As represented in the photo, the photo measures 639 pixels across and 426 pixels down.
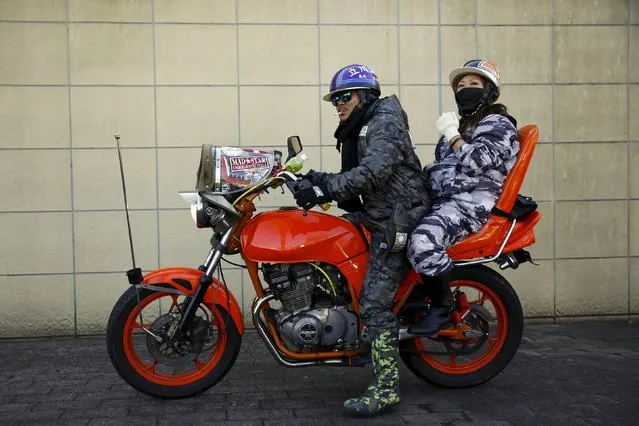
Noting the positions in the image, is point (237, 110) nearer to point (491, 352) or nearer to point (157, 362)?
point (157, 362)

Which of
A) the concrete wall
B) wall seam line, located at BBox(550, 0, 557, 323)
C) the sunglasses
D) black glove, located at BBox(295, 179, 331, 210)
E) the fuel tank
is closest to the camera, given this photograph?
black glove, located at BBox(295, 179, 331, 210)

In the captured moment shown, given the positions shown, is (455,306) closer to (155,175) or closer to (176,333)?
(176,333)

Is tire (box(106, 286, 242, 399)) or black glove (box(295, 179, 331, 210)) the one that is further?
tire (box(106, 286, 242, 399))

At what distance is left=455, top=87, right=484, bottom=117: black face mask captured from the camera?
4.81 meters

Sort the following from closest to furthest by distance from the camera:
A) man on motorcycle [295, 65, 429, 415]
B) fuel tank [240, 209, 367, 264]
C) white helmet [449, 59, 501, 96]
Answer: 1. man on motorcycle [295, 65, 429, 415]
2. fuel tank [240, 209, 367, 264]
3. white helmet [449, 59, 501, 96]

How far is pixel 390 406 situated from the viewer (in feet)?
15.0

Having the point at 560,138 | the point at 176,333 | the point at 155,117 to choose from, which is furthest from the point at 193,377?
the point at 560,138

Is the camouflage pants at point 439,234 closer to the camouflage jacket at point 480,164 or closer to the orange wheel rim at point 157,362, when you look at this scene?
the camouflage jacket at point 480,164

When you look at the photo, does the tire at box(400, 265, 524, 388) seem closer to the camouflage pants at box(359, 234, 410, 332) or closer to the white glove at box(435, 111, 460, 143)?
the camouflage pants at box(359, 234, 410, 332)

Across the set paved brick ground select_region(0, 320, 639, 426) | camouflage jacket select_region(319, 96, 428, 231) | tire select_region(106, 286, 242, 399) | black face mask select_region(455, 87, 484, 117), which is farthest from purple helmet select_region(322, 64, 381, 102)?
paved brick ground select_region(0, 320, 639, 426)

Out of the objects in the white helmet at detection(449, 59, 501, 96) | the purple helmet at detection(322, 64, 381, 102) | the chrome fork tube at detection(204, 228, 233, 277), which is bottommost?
the chrome fork tube at detection(204, 228, 233, 277)

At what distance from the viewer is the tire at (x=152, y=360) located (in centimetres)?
462

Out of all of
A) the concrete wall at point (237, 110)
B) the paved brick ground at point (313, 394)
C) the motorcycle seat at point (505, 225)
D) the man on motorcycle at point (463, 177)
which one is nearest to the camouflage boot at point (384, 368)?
the paved brick ground at point (313, 394)

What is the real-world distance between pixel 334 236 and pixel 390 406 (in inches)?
42.2
